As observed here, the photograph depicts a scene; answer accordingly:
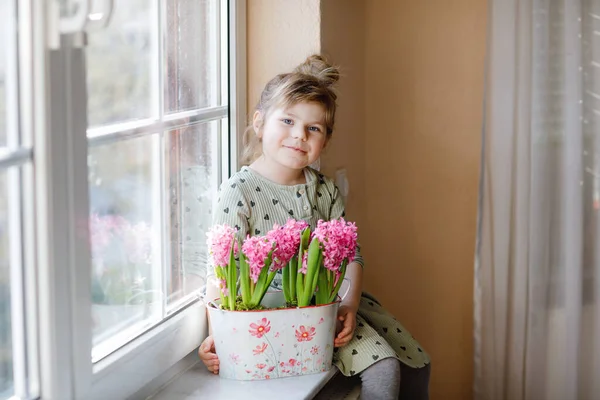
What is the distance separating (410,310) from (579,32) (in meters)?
A: 0.90

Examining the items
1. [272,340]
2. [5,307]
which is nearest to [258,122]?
[272,340]

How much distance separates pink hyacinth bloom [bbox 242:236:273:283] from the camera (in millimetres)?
1388

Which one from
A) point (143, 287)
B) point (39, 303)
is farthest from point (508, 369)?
point (39, 303)

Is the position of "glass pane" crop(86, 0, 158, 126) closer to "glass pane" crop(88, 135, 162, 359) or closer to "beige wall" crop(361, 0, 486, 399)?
"glass pane" crop(88, 135, 162, 359)

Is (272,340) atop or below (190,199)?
below

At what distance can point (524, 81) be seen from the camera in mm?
2109

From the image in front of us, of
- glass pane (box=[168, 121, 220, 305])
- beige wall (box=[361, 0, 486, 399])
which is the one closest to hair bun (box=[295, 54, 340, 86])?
glass pane (box=[168, 121, 220, 305])

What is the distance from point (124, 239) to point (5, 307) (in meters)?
0.30

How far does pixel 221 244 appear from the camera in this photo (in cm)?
140

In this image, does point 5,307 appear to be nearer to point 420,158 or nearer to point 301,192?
point 301,192

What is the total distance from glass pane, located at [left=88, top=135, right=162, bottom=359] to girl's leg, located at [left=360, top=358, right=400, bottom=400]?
414 millimetres

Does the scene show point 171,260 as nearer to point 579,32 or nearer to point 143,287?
point 143,287

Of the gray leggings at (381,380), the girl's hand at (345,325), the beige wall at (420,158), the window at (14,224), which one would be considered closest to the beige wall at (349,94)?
the beige wall at (420,158)

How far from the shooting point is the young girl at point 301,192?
1564mm
